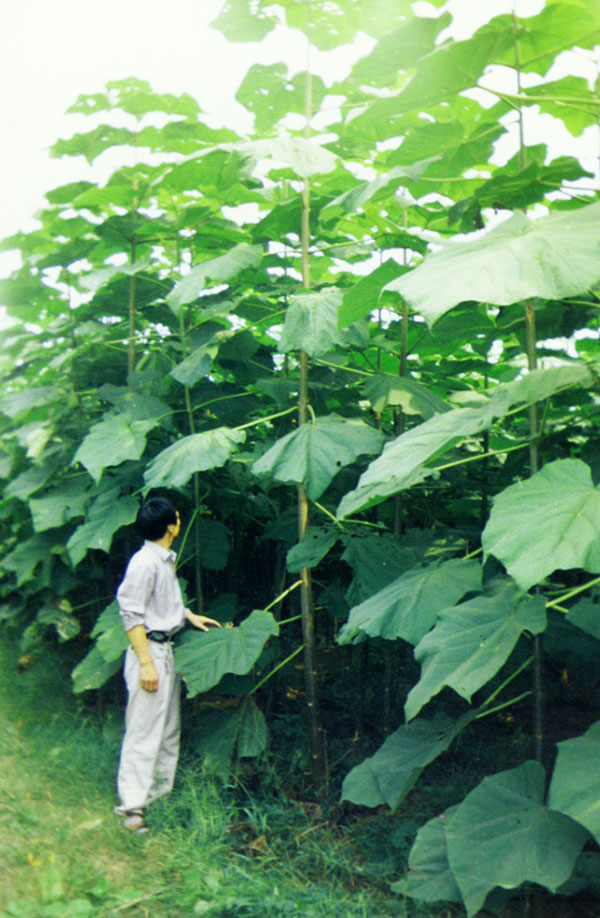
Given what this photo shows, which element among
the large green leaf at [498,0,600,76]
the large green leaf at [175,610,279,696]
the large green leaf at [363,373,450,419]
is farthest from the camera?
the large green leaf at [363,373,450,419]

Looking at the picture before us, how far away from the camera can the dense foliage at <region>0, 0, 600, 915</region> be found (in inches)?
89.8

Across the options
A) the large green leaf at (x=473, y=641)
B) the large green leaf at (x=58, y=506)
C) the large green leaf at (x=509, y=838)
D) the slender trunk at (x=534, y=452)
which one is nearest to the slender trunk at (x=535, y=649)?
the slender trunk at (x=534, y=452)

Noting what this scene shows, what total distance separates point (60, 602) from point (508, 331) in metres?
2.80

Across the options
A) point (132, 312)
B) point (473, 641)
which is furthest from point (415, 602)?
point (132, 312)

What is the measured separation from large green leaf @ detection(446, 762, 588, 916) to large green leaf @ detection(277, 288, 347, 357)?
1.59 m

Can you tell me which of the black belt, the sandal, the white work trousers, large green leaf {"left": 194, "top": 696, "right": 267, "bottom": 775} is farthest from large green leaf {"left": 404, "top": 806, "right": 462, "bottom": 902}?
the black belt

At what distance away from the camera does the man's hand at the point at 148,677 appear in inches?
133

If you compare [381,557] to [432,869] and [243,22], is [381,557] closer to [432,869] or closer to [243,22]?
[432,869]

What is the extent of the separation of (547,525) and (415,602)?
0.69 meters

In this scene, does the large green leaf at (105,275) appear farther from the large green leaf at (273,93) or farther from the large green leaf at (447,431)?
the large green leaf at (447,431)

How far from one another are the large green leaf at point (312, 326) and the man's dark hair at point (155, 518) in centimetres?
97

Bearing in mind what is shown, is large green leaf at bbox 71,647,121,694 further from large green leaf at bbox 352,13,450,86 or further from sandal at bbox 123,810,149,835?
large green leaf at bbox 352,13,450,86

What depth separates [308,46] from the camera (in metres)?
3.57

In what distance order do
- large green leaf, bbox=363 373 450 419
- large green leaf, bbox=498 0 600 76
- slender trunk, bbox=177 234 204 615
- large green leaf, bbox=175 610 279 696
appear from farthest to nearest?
slender trunk, bbox=177 234 204 615 < large green leaf, bbox=363 373 450 419 < large green leaf, bbox=175 610 279 696 < large green leaf, bbox=498 0 600 76
